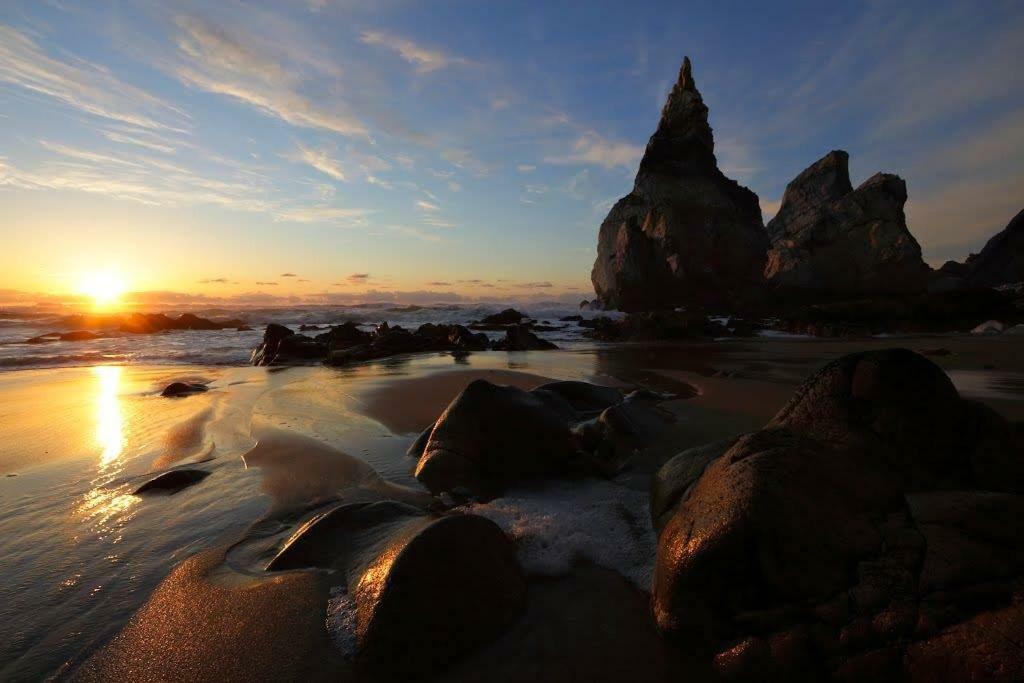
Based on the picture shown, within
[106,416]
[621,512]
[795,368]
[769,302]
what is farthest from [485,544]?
[769,302]

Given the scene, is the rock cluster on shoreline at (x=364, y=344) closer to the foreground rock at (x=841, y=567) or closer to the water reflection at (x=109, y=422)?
the water reflection at (x=109, y=422)

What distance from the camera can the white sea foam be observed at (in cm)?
269

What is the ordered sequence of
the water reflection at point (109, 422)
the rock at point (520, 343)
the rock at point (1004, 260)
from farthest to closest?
the rock at point (1004, 260) < the rock at point (520, 343) < the water reflection at point (109, 422)

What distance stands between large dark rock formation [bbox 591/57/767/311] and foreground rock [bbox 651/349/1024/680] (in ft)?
112

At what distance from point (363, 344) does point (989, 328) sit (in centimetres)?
2203

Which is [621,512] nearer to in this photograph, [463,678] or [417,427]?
[463,678]

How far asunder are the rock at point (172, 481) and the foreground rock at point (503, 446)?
1.78 meters

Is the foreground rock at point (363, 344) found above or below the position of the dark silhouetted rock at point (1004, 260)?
below

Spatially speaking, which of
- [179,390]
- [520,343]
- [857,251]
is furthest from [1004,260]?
[179,390]

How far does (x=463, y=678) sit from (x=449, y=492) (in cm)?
191

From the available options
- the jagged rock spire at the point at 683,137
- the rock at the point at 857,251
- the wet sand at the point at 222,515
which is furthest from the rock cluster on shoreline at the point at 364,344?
the jagged rock spire at the point at 683,137

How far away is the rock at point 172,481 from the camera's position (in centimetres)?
370

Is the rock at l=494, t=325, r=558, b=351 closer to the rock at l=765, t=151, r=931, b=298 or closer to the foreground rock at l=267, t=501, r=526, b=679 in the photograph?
the foreground rock at l=267, t=501, r=526, b=679

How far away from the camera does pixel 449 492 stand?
375 centimetres
